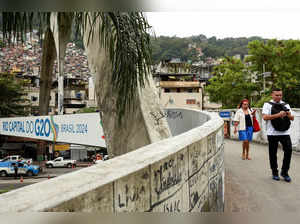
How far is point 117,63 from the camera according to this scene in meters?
5.19

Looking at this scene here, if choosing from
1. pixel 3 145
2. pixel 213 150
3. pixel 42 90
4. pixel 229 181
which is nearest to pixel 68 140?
pixel 42 90

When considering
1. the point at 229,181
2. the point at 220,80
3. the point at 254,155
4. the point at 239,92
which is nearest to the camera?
the point at 229,181

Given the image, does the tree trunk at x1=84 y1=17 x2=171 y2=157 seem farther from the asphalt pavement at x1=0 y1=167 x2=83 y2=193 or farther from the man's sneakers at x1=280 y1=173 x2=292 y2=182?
the asphalt pavement at x1=0 y1=167 x2=83 y2=193

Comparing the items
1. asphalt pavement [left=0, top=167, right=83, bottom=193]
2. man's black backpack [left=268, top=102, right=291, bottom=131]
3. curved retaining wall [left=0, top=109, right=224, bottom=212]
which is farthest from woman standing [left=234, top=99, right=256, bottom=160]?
asphalt pavement [left=0, top=167, right=83, bottom=193]

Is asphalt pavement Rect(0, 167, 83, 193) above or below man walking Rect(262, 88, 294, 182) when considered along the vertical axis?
below

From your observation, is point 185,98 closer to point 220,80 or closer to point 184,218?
point 220,80

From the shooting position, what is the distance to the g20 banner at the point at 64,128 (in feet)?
70.5

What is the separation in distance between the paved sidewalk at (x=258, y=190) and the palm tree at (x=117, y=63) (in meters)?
1.65

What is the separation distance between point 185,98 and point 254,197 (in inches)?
2298

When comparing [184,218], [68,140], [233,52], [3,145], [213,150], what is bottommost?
[3,145]

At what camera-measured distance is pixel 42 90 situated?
355 inches

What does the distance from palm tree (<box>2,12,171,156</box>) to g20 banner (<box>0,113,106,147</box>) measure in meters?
12.9

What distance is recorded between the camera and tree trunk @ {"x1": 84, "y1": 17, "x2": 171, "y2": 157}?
6.30 metres

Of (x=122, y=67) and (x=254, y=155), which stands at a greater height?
(x=122, y=67)
